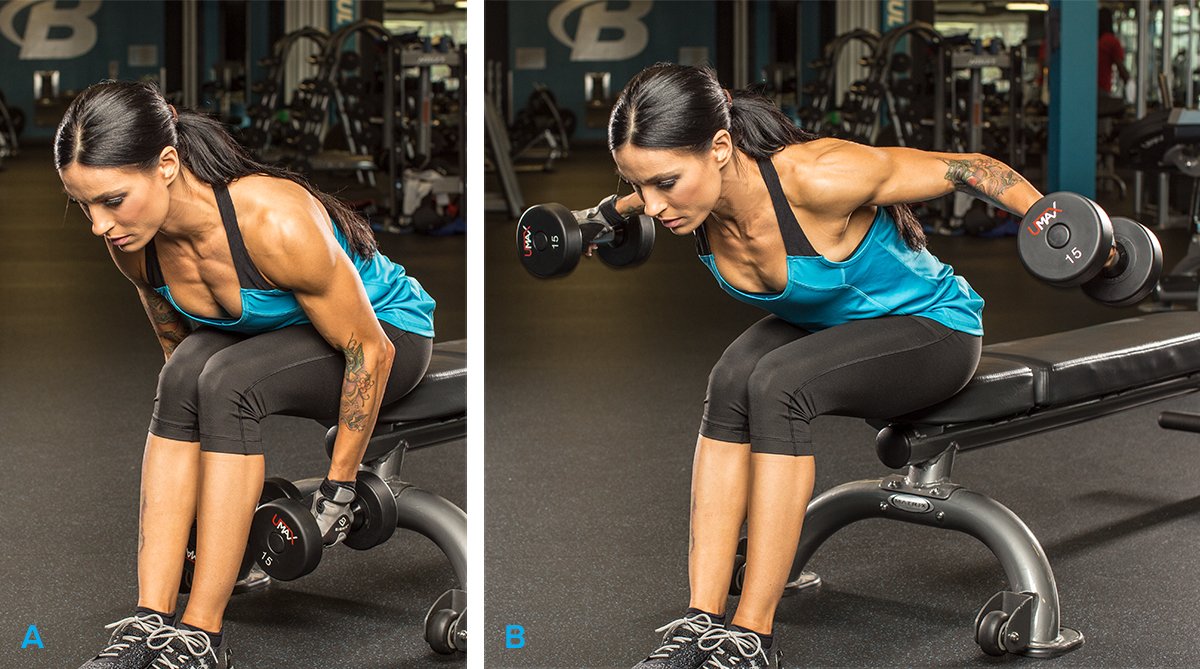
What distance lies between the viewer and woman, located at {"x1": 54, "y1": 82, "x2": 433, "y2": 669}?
168cm

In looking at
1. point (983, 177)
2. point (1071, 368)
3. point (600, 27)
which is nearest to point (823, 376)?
point (983, 177)

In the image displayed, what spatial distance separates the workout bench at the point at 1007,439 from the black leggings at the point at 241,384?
715 mm

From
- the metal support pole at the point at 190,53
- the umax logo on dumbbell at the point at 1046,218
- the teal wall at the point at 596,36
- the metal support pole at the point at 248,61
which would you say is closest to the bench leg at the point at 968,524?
the umax logo on dumbbell at the point at 1046,218

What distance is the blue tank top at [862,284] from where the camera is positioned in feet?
5.97

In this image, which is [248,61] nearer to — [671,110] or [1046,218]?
[671,110]

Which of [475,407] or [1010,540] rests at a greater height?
[475,407]

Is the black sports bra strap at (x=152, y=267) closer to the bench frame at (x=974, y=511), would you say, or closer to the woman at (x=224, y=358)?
the woman at (x=224, y=358)

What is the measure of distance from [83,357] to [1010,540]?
121 inches

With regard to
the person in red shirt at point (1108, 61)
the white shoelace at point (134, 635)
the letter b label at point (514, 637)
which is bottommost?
the letter b label at point (514, 637)

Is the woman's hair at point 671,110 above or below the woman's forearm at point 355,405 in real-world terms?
above

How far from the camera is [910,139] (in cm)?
863

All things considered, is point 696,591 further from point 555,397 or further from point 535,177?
point 535,177

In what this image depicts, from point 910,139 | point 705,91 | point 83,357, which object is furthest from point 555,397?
point 910,139

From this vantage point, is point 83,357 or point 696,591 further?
point 83,357
